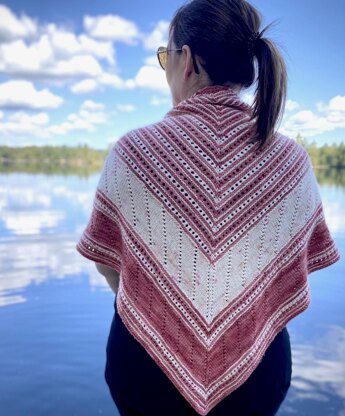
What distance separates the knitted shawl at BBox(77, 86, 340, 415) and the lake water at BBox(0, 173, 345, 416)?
121cm

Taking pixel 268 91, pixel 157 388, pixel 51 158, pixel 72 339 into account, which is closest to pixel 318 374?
pixel 72 339

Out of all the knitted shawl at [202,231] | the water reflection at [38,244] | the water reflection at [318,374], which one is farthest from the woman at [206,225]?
the water reflection at [38,244]

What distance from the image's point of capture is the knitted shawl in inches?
35.8

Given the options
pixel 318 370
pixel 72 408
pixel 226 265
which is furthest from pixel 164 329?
pixel 318 370

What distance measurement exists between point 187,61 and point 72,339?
206cm

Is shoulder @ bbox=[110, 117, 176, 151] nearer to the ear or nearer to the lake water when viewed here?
the ear

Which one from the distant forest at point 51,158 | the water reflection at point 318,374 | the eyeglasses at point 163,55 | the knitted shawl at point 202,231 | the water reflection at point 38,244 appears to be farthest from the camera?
the distant forest at point 51,158

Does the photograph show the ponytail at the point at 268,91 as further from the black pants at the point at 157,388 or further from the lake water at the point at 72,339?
the lake water at the point at 72,339

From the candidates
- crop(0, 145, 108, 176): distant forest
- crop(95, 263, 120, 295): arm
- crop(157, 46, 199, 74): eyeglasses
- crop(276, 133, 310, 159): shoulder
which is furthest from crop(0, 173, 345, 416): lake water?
crop(0, 145, 108, 176): distant forest

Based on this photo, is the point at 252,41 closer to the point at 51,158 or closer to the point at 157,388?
the point at 157,388

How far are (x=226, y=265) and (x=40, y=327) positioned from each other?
215cm

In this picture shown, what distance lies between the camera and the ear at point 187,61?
949mm

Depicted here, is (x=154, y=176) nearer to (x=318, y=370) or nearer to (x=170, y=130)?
(x=170, y=130)

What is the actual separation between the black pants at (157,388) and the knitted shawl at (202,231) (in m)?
0.02
